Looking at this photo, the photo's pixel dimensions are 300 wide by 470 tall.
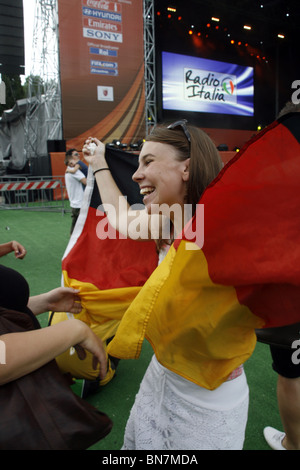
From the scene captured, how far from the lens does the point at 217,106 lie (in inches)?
728


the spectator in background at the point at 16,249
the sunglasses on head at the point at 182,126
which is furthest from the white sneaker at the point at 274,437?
the spectator in background at the point at 16,249

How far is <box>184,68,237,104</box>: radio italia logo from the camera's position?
57.3 feet

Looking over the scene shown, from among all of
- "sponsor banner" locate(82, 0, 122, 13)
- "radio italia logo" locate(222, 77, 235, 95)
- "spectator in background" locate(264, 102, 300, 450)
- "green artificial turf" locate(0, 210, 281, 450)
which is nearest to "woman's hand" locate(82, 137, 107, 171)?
"spectator in background" locate(264, 102, 300, 450)

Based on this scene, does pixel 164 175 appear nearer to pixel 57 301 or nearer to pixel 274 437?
pixel 57 301

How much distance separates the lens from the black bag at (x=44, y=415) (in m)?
0.76

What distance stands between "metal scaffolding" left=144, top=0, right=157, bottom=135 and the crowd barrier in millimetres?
4723

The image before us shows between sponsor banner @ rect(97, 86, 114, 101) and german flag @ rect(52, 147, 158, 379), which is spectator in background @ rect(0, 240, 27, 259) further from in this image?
sponsor banner @ rect(97, 86, 114, 101)

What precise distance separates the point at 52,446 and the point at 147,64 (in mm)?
16605

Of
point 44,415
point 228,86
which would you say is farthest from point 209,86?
point 44,415

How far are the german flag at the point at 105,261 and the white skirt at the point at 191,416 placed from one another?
65 cm

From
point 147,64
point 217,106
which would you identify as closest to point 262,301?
point 147,64

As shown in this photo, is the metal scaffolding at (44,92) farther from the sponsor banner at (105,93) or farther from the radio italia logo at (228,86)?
the radio italia logo at (228,86)

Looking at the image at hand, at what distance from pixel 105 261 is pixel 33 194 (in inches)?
498

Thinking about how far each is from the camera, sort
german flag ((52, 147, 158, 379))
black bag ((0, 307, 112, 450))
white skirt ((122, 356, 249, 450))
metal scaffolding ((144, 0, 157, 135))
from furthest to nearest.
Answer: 1. metal scaffolding ((144, 0, 157, 135))
2. german flag ((52, 147, 158, 379))
3. white skirt ((122, 356, 249, 450))
4. black bag ((0, 307, 112, 450))
